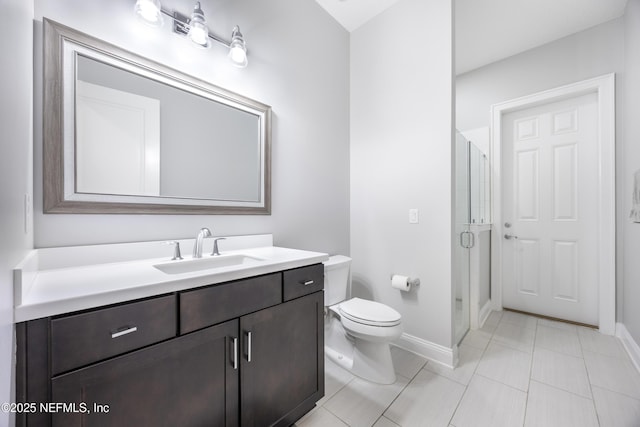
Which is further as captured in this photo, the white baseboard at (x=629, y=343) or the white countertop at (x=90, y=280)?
the white baseboard at (x=629, y=343)

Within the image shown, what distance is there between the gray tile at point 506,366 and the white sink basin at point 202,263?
1.75m

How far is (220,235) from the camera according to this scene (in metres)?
1.50

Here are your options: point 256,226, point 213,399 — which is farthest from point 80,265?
point 256,226

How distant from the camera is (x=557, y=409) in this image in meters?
1.38

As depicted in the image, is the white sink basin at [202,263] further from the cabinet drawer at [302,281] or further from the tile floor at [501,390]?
the tile floor at [501,390]

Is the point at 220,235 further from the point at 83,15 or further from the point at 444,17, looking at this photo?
the point at 444,17

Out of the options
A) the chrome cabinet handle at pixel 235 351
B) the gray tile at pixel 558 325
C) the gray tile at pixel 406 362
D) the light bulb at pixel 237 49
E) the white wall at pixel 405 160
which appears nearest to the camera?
the chrome cabinet handle at pixel 235 351

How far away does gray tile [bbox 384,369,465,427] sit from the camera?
4.34ft

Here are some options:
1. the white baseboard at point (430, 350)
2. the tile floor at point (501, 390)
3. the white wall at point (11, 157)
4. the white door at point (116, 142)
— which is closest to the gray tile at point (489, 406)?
the tile floor at point (501, 390)

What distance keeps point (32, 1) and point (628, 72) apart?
3.74 m

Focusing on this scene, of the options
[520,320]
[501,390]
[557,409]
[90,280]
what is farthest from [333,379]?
[520,320]

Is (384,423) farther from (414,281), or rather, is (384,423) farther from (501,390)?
(414,281)

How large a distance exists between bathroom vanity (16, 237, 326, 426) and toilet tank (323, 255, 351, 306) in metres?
0.47

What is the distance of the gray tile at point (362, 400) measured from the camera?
134 cm
